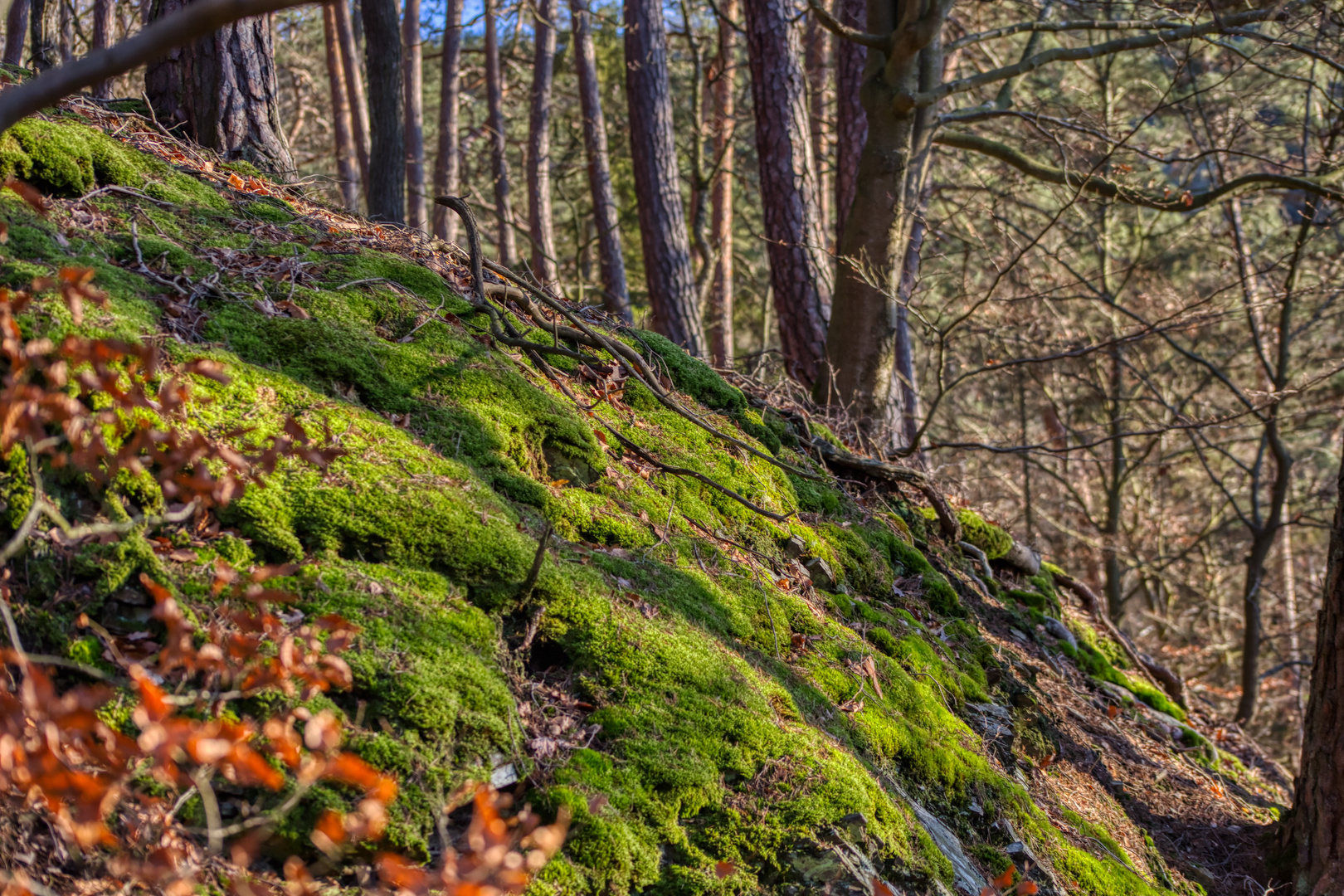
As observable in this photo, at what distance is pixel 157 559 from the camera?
7.39ft

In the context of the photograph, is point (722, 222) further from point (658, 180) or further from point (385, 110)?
point (385, 110)

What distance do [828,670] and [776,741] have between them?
0.74 m

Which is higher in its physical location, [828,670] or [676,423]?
[676,423]

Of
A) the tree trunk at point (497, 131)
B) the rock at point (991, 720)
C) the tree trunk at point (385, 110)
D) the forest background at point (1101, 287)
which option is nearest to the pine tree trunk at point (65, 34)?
the forest background at point (1101, 287)

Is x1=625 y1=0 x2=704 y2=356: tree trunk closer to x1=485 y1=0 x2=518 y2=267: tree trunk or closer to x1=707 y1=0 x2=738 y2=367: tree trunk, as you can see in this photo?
x1=707 y1=0 x2=738 y2=367: tree trunk

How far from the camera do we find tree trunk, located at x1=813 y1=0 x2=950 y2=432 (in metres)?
5.97

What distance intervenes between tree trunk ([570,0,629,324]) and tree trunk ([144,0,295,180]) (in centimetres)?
643

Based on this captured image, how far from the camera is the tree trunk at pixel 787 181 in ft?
24.2

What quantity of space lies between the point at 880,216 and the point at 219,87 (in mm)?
4141

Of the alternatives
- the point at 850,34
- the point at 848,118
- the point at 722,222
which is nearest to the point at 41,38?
the point at 850,34

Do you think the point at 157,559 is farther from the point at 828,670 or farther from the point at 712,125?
the point at 712,125

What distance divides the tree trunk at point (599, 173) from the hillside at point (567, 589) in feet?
21.4

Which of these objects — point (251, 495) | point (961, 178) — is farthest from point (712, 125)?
point (251, 495)

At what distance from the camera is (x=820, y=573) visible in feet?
13.9
